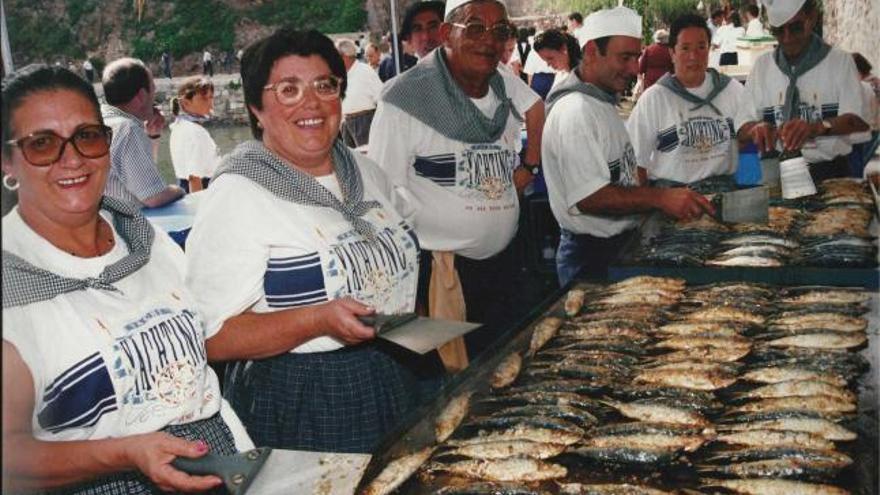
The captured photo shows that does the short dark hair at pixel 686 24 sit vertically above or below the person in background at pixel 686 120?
above

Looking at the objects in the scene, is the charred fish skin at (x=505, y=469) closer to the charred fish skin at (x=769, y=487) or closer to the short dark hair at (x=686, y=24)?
the charred fish skin at (x=769, y=487)

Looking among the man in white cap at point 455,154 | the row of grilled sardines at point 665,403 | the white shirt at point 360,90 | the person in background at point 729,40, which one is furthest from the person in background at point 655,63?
the row of grilled sardines at point 665,403

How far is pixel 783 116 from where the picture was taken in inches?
248

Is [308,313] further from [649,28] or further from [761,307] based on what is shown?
[649,28]

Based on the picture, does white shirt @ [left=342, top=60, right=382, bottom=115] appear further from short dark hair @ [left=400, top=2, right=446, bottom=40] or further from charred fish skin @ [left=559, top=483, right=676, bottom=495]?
charred fish skin @ [left=559, top=483, right=676, bottom=495]

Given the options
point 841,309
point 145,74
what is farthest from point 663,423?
point 145,74

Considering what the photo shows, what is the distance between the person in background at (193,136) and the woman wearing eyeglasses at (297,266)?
597 centimetres

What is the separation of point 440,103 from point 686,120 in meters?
2.23

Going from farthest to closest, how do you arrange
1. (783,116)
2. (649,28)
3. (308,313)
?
1. (649,28)
2. (783,116)
3. (308,313)

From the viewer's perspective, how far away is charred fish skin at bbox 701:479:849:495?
2.31m

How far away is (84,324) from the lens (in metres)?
2.20

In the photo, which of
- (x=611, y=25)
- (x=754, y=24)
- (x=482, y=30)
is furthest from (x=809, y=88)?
(x=754, y=24)

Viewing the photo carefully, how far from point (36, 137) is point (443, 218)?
2763mm

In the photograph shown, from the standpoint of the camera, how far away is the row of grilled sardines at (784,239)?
14.1ft
